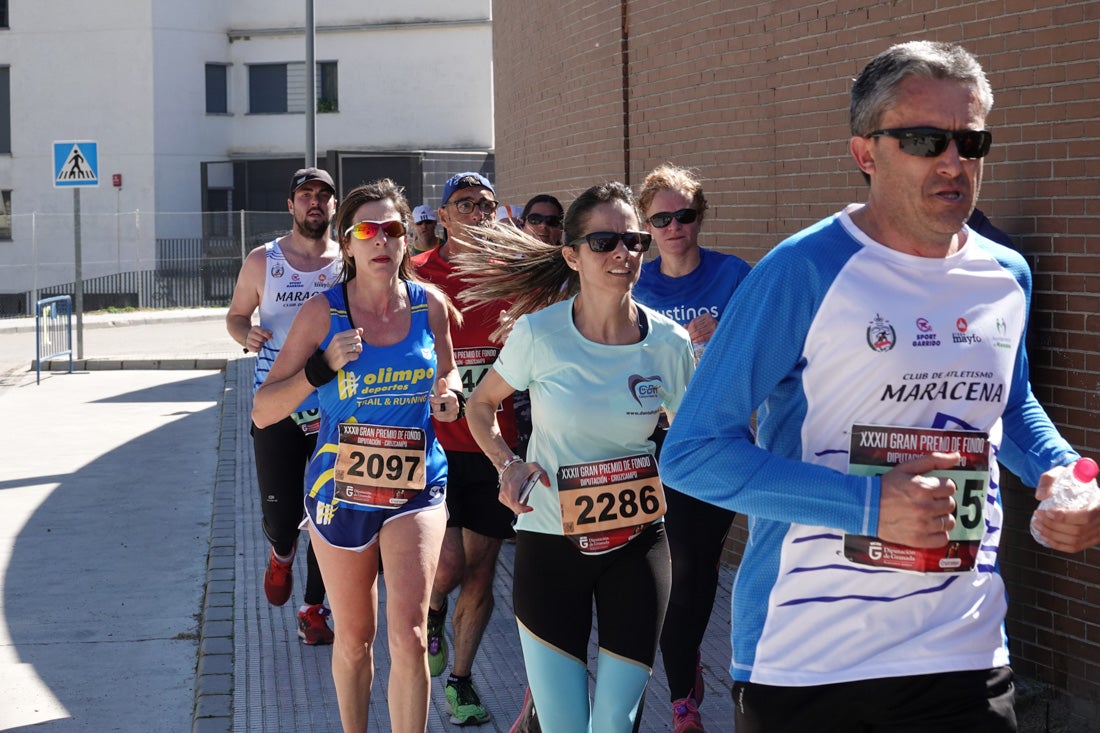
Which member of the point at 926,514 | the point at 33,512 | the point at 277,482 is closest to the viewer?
the point at 926,514

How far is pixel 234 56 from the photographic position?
42062 mm

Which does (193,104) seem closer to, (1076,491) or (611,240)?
(611,240)

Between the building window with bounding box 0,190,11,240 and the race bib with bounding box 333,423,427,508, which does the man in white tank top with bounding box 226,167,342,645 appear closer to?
the race bib with bounding box 333,423,427,508

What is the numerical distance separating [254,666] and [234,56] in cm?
3762

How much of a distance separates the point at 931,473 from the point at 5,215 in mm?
41360

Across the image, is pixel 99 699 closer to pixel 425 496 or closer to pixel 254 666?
pixel 254 666

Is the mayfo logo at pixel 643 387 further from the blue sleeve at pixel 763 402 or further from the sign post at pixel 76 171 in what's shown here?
the sign post at pixel 76 171

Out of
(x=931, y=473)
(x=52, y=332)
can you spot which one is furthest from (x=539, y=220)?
(x=52, y=332)

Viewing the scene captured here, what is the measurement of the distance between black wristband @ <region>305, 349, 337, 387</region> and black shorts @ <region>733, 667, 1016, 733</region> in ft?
8.61

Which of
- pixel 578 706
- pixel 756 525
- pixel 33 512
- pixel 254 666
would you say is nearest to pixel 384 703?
pixel 254 666

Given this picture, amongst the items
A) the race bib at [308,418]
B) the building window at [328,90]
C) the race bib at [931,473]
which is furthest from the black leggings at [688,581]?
the building window at [328,90]

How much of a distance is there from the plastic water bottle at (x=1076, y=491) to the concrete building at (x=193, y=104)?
35768mm

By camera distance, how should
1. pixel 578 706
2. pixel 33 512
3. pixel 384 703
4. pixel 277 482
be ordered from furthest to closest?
1. pixel 33 512
2. pixel 277 482
3. pixel 384 703
4. pixel 578 706

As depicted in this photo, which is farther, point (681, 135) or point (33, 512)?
point (33, 512)
